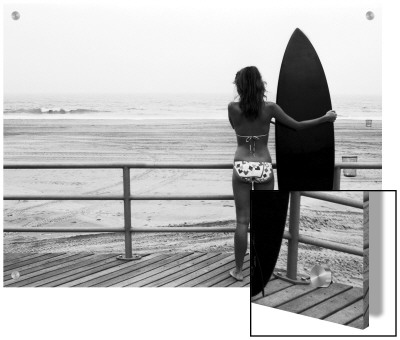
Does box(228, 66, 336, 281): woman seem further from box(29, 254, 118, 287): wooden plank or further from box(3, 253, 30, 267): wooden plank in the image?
box(3, 253, 30, 267): wooden plank

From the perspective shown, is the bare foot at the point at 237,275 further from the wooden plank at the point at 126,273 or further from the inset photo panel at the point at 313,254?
the inset photo panel at the point at 313,254

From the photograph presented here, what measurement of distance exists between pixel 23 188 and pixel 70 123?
1.68 ft

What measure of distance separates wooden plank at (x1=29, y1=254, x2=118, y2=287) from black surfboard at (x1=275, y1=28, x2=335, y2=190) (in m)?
1.23

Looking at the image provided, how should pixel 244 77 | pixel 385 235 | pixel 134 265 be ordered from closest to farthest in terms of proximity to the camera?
pixel 385 235 < pixel 244 77 < pixel 134 265

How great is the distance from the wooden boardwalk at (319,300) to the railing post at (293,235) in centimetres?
9

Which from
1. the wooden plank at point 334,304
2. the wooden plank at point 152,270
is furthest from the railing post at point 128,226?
the wooden plank at point 334,304

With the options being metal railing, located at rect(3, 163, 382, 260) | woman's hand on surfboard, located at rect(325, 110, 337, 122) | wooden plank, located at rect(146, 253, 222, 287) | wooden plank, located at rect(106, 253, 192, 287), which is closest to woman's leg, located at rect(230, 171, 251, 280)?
metal railing, located at rect(3, 163, 382, 260)

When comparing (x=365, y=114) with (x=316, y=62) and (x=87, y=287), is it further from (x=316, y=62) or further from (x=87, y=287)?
(x=87, y=287)

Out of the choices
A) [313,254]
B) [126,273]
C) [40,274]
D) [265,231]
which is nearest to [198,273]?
[126,273]

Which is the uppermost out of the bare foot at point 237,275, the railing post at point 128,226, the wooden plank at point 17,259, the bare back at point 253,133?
the bare back at point 253,133

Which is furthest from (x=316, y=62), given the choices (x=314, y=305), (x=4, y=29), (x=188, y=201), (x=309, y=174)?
(x=4, y=29)

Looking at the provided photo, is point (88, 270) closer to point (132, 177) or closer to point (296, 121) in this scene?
point (132, 177)

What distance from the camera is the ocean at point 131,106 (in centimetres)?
472

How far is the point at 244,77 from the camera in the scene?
4.54m
